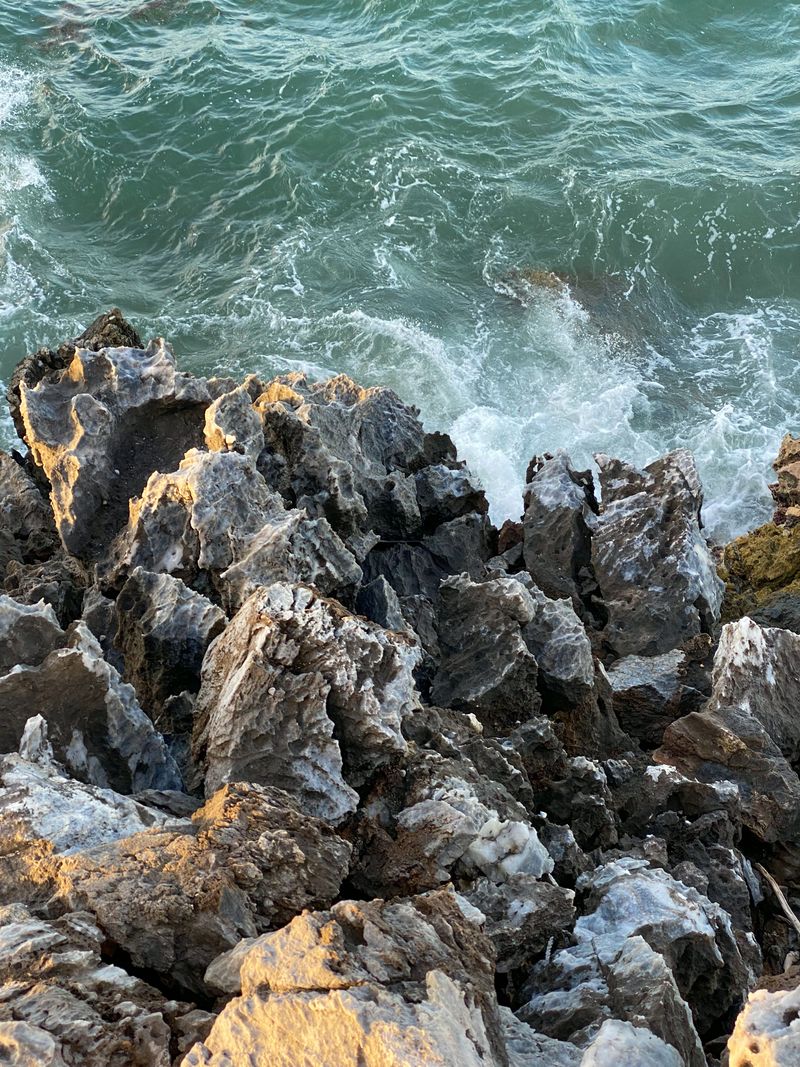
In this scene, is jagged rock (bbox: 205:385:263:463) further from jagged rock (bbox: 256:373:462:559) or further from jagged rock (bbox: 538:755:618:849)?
jagged rock (bbox: 538:755:618:849)

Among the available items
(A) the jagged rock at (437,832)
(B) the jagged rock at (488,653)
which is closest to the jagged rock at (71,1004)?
(A) the jagged rock at (437,832)

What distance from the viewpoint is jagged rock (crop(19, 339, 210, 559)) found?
9.59m

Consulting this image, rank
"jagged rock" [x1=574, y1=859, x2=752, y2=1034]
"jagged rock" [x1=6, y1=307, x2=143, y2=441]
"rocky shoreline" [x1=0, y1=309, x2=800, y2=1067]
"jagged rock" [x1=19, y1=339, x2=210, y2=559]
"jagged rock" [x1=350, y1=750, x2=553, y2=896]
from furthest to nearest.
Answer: "jagged rock" [x1=6, y1=307, x2=143, y2=441]
"jagged rock" [x1=19, y1=339, x2=210, y2=559]
"jagged rock" [x1=574, y1=859, x2=752, y2=1034]
"jagged rock" [x1=350, y1=750, x2=553, y2=896]
"rocky shoreline" [x1=0, y1=309, x2=800, y2=1067]

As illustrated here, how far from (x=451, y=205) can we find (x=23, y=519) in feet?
56.5

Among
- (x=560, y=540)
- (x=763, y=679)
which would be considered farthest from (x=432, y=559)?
(x=763, y=679)

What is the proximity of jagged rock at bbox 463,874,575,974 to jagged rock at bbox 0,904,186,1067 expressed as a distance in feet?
6.65

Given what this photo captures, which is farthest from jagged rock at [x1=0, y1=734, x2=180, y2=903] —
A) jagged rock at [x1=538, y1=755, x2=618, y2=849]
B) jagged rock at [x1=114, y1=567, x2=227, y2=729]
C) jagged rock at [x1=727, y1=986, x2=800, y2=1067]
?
jagged rock at [x1=538, y1=755, x2=618, y2=849]

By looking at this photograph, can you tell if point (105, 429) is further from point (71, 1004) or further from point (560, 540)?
point (71, 1004)

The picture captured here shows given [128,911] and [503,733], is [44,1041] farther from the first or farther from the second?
[503,733]

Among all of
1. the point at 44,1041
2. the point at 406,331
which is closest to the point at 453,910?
the point at 44,1041

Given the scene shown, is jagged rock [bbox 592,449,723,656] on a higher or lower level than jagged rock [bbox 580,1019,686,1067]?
lower

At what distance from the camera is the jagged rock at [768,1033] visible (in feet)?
12.3

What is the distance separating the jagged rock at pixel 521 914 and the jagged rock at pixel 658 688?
14.6 ft

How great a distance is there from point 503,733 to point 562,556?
3.82 meters
